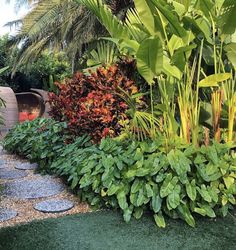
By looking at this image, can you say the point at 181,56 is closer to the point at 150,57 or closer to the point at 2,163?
the point at 150,57

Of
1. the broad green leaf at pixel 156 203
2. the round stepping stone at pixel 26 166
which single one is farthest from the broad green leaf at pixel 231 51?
the round stepping stone at pixel 26 166

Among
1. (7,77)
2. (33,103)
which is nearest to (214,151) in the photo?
(33,103)

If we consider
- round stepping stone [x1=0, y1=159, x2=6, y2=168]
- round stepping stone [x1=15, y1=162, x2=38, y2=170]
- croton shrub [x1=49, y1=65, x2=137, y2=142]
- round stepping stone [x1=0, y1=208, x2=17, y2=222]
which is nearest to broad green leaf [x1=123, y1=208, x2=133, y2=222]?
round stepping stone [x1=0, y1=208, x2=17, y2=222]

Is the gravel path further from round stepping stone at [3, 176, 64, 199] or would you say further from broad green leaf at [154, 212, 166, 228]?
broad green leaf at [154, 212, 166, 228]

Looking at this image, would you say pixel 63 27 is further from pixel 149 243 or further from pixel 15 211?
pixel 149 243

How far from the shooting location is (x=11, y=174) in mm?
4734

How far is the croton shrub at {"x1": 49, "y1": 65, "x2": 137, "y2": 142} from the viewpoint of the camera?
13.5ft

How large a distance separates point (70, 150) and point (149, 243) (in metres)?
1.90

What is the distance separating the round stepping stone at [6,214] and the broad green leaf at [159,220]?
1262mm

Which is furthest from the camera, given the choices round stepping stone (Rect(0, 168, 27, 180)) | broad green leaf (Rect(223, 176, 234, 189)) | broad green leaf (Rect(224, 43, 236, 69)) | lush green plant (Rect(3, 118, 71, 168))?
lush green plant (Rect(3, 118, 71, 168))

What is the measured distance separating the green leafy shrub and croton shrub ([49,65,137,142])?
2.48 ft

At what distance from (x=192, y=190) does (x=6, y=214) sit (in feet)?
5.48

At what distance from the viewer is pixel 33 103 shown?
11711 millimetres

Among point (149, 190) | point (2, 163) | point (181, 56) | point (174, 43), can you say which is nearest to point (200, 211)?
point (149, 190)
